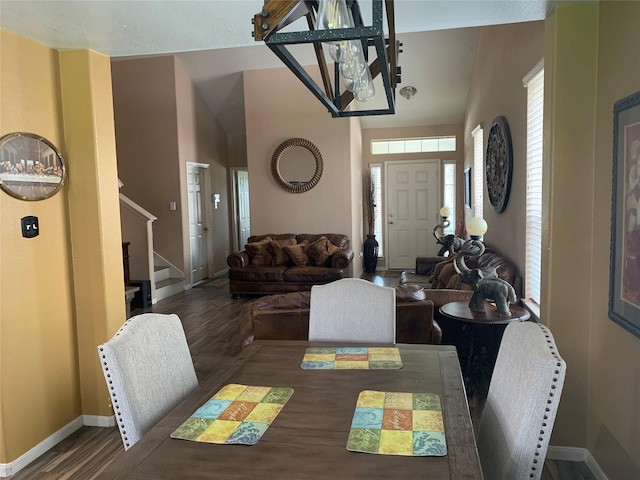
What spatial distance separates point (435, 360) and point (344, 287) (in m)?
0.61

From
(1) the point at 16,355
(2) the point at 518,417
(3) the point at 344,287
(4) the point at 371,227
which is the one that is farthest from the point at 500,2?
(4) the point at 371,227

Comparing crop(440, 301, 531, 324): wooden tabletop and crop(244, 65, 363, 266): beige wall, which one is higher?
crop(244, 65, 363, 266): beige wall

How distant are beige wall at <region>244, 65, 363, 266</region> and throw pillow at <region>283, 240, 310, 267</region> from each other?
2.02 feet

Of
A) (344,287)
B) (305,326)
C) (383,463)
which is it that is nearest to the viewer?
(383,463)

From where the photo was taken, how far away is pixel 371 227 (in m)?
8.70

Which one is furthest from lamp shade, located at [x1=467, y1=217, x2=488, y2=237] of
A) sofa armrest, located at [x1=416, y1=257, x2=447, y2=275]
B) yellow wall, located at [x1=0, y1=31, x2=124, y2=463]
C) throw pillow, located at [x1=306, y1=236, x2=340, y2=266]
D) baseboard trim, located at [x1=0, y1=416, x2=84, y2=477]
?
throw pillow, located at [x1=306, y1=236, x2=340, y2=266]

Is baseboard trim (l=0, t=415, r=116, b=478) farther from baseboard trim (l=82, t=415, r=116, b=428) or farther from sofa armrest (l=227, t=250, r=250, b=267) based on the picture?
sofa armrest (l=227, t=250, r=250, b=267)

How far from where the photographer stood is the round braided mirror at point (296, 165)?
22.9 feet

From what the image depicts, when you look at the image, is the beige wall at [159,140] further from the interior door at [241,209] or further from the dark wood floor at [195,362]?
the interior door at [241,209]

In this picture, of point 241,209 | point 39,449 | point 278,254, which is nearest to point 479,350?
point 39,449

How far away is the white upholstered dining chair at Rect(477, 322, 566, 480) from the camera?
1.16m

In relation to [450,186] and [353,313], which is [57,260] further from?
[450,186]

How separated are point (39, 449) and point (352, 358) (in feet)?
6.31

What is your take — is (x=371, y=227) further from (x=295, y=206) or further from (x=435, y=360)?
(x=435, y=360)
